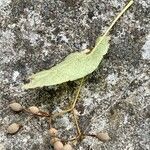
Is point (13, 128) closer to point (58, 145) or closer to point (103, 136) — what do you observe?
point (58, 145)

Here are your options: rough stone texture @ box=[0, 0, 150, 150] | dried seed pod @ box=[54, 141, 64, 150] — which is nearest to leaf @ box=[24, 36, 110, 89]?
rough stone texture @ box=[0, 0, 150, 150]

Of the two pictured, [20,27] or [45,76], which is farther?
[20,27]

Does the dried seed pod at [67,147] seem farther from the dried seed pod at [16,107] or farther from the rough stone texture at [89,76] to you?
the dried seed pod at [16,107]

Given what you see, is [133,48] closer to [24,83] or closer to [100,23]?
[100,23]

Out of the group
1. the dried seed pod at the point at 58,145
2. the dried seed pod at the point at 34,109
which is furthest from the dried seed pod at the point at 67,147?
the dried seed pod at the point at 34,109

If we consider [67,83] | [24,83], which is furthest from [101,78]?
[24,83]

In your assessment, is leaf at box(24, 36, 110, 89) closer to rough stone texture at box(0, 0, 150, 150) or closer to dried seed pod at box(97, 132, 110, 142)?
rough stone texture at box(0, 0, 150, 150)

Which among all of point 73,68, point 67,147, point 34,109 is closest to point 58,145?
point 67,147
